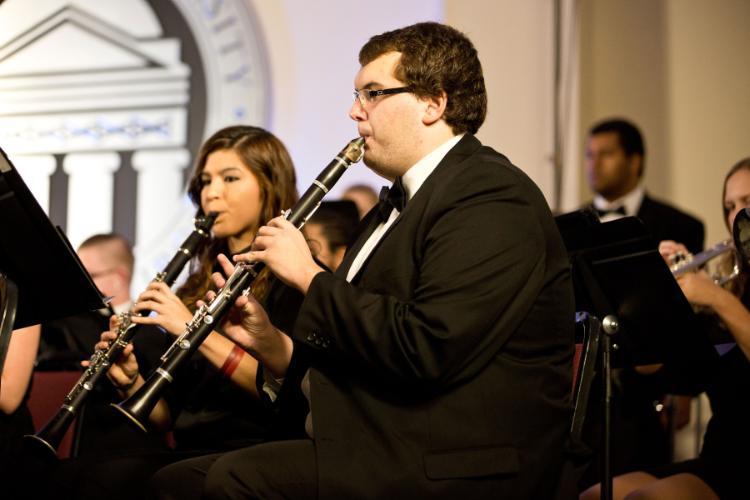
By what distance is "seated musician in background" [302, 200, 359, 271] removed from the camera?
400 centimetres

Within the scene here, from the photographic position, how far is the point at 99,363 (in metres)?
2.92

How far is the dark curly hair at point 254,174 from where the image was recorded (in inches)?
126

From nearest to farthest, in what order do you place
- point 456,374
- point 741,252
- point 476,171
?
1. point 456,374
2. point 476,171
3. point 741,252

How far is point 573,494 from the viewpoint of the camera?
2.17 m

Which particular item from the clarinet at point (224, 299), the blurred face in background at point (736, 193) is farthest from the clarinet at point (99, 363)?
the blurred face in background at point (736, 193)

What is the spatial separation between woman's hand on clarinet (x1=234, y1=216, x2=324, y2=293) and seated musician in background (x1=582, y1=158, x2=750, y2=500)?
3.88 feet

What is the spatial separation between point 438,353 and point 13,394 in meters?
1.59

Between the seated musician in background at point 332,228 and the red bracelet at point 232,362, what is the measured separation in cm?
117

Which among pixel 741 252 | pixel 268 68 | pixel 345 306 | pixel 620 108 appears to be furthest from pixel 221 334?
pixel 620 108

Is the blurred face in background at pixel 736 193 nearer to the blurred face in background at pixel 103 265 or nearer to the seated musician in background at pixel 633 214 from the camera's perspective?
the seated musician in background at pixel 633 214

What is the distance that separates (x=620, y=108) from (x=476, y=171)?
170 inches

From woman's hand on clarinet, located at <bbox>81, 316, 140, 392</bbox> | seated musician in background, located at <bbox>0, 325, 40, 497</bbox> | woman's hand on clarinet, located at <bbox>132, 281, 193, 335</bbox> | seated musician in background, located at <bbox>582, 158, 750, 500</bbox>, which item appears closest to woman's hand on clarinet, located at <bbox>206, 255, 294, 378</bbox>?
woman's hand on clarinet, located at <bbox>132, 281, 193, 335</bbox>

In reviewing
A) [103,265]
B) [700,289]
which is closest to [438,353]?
[700,289]

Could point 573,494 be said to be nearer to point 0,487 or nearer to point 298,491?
point 298,491
